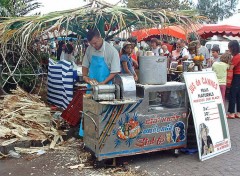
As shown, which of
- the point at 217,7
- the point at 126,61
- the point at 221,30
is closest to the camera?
the point at 126,61

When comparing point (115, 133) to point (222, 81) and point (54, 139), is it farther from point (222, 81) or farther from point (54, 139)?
point (222, 81)

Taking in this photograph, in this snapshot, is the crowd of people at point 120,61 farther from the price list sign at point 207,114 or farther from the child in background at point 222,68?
the price list sign at point 207,114

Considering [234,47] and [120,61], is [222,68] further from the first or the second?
[120,61]

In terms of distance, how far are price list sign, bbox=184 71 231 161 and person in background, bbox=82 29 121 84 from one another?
1192 mm

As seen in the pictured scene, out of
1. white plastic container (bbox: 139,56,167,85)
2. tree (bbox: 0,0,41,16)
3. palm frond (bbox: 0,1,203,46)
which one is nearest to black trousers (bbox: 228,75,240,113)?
palm frond (bbox: 0,1,203,46)

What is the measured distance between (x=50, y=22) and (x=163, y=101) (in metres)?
2.28

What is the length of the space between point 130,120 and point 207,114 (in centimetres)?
138

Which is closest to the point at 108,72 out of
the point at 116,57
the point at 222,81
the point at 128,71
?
the point at 116,57

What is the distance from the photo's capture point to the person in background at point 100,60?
205 inches

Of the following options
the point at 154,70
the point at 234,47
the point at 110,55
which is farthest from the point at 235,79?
the point at 110,55

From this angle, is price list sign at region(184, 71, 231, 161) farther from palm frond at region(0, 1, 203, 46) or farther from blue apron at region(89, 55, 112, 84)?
blue apron at region(89, 55, 112, 84)

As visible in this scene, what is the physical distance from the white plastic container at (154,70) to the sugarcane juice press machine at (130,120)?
6.0 inches

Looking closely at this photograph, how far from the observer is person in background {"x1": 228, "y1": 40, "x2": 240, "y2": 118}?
7898 millimetres

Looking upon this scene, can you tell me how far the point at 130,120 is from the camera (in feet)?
16.0
